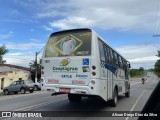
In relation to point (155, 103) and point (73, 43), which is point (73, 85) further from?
point (155, 103)

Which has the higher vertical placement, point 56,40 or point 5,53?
point 5,53

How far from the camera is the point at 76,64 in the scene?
10133mm

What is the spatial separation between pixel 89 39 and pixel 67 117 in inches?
121

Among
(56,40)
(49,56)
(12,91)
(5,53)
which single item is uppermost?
(5,53)

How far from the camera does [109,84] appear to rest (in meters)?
11.5

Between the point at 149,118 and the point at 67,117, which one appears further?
the point at 67,117

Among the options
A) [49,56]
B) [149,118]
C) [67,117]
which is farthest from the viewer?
[49,56]

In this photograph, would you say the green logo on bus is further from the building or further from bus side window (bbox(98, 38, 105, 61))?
the building

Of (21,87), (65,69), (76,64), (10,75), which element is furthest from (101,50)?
(10,75)

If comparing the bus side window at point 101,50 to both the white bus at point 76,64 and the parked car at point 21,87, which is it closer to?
the white bus at point 76,64

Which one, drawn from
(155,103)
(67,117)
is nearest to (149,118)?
(155,103)

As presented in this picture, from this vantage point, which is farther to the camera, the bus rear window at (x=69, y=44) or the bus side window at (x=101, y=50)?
the bus side window at (x=101, y=50)

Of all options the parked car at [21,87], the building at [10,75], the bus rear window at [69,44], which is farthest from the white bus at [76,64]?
the building at [10,75]

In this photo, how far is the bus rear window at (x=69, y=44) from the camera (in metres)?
10.2
